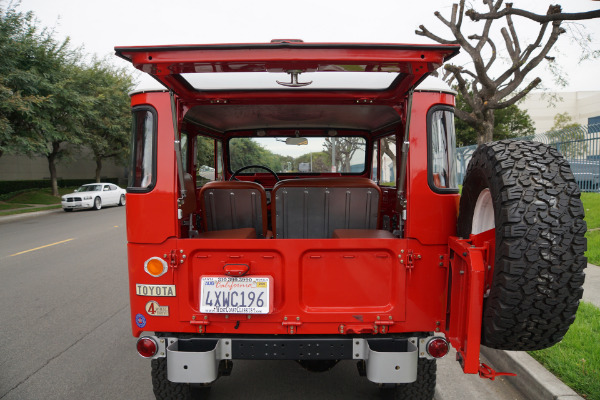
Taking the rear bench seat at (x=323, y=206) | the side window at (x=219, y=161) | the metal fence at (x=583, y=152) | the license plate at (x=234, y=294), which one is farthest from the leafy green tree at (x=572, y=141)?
the license plate at (x=234, y=294)

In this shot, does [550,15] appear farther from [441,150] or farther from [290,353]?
[290,353]

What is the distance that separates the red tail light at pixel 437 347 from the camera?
106 inches

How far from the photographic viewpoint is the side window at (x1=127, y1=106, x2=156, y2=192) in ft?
9.22

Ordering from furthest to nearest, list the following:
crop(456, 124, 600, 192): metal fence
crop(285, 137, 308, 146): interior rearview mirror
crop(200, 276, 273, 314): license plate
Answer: crop(456, 124, 600, 192): metal fence
crop(285, 137, 308, 146): interior rearview mirror
crop(200, 276, 273, 314): license plate

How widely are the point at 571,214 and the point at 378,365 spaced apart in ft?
4.31

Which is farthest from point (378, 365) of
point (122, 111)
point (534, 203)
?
point (122, 111)

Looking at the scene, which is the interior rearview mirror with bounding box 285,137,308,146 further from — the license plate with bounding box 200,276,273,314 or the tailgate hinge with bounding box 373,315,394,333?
the tailgate hinge with bounding box 373,315,394,333

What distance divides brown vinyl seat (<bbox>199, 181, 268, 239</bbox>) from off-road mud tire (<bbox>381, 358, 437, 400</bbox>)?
1.68m

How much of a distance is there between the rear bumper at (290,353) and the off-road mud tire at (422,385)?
0.27m

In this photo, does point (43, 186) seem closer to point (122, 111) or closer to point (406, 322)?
point (122, 111)

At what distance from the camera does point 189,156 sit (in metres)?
4.52

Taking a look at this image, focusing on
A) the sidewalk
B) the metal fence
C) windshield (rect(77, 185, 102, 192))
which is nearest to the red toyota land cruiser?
the sidewalk

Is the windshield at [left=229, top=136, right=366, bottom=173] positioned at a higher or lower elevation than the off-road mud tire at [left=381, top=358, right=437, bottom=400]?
higher

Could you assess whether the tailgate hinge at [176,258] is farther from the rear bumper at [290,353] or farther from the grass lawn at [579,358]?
the grass lawn at [579,358]
